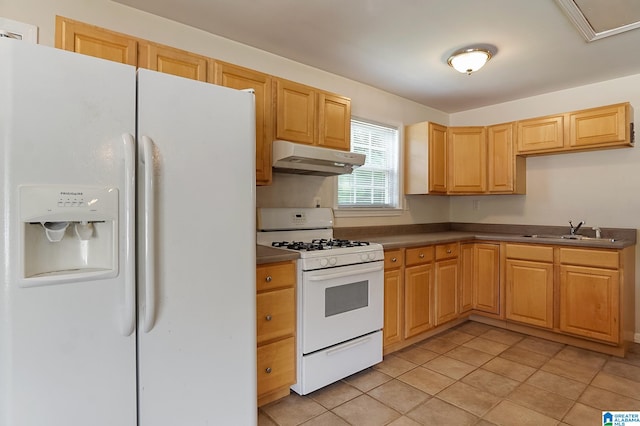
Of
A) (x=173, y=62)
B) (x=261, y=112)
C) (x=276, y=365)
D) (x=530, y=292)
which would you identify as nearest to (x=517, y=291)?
(x=530, y=292)

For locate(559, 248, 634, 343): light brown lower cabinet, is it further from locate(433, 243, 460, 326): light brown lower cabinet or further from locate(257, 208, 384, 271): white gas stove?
locate(257, 208, 384, 271): white gas stove

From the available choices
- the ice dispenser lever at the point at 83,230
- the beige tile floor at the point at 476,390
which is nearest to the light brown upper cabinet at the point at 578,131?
the beige tile floor at the point at 476,390

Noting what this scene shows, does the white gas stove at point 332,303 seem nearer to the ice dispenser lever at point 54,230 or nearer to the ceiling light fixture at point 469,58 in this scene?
the ice dispenser lever at point 54,230

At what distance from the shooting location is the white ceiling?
2180mm

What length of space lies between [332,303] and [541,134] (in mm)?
2861

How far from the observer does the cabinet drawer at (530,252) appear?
3219 millimetres

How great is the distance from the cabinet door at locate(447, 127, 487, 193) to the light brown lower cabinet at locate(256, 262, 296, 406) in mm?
2638

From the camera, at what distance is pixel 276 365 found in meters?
2.15

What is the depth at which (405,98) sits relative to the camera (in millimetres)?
4027

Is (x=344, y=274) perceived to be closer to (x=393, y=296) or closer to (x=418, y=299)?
(x=393, y=296)

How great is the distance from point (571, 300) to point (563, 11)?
235 centimetres

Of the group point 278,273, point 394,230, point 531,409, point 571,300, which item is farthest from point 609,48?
point 278,273

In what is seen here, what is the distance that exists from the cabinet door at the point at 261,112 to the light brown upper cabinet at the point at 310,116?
0.08 metres

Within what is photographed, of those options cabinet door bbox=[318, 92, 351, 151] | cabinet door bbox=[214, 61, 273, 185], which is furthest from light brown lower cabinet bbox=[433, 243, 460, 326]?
cabinet door bbox=[214, 61, 273, 185]
